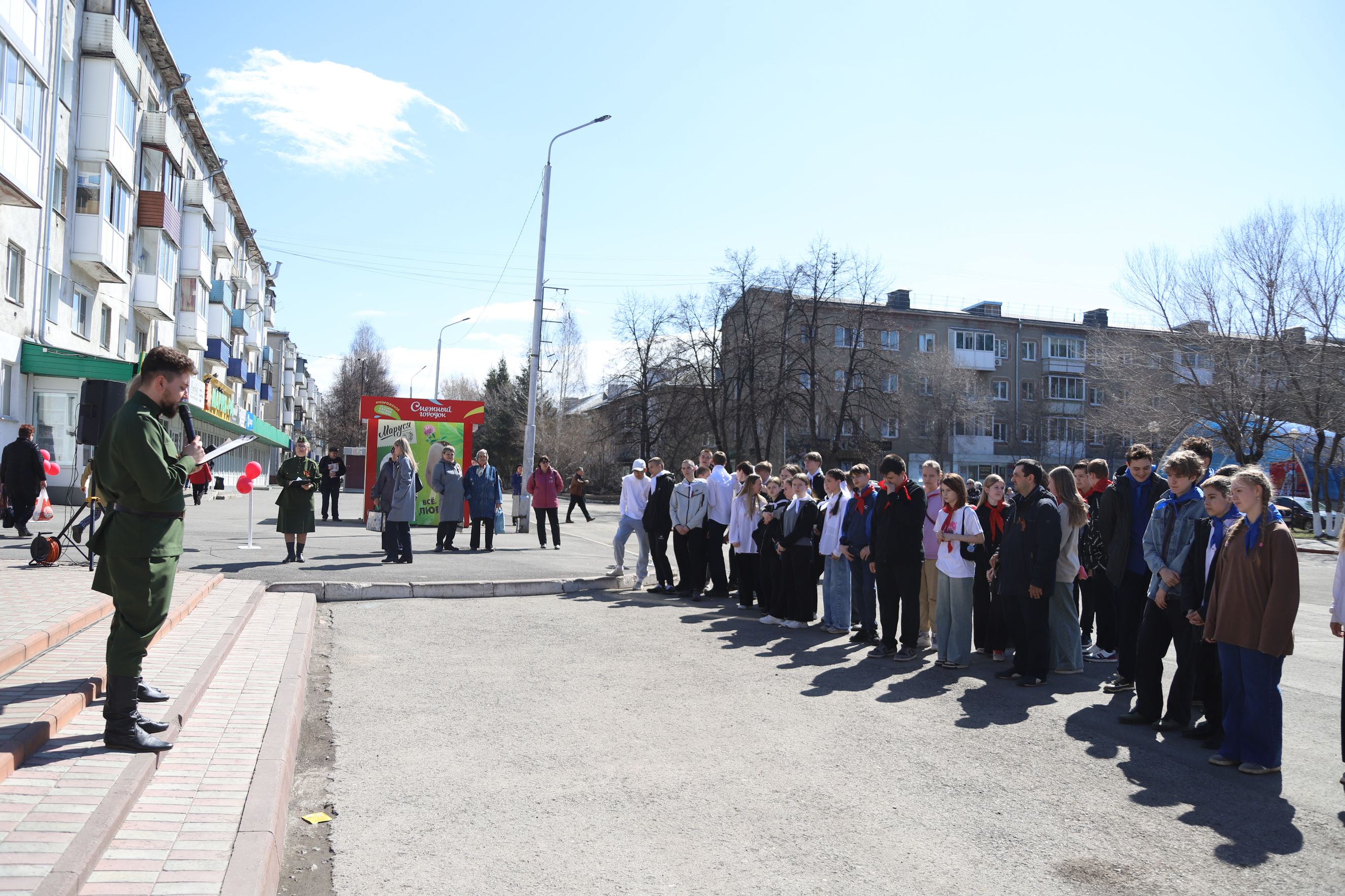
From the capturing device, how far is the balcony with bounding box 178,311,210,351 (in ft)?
135

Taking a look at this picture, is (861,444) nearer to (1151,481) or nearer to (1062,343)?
(1062,343)

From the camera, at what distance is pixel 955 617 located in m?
8.63

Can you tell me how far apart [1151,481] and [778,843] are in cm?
575

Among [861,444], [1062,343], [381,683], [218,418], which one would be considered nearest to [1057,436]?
[1062,343]

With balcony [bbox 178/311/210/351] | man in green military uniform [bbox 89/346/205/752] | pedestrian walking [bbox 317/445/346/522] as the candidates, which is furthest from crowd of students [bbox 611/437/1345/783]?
balcony [bbox 178/311/210/351]

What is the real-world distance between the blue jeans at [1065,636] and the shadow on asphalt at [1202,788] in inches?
67.4

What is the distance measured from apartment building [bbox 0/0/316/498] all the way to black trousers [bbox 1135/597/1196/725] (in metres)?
18.6

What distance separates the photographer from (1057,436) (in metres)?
67.2

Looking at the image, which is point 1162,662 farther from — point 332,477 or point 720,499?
point 332,477

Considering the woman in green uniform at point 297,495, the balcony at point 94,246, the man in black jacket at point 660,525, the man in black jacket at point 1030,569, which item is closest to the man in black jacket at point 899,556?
the man in black jacket at point 1030,569

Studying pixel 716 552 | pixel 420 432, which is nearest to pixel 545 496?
pixel 420 432

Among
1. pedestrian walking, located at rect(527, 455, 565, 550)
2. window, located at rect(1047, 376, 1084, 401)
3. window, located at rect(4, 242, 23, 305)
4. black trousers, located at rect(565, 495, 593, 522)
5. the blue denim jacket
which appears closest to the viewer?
the blue denim jacket

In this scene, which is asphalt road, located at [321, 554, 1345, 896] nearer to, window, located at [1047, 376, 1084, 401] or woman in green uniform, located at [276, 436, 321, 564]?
woman in green uniform, located at [276, 436, 321, 564]

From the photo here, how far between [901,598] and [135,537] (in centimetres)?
674
